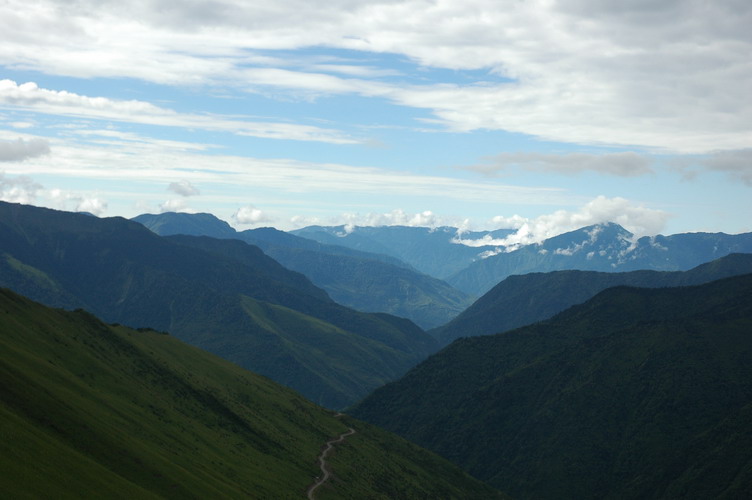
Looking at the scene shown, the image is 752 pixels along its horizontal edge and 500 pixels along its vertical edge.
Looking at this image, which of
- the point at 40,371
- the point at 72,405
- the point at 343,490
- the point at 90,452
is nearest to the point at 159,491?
the point at 90,452

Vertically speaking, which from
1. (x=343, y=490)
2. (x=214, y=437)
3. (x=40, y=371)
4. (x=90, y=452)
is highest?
(x=40, y=371)

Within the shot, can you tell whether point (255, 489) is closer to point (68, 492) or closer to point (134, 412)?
point (134, 412)

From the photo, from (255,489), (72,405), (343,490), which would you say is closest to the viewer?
(72,405)

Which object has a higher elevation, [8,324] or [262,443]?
[8,324]

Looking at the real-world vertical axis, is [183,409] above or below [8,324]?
below

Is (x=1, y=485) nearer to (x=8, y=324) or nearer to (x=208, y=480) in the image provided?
(x=208, y=480)

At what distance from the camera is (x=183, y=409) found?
184 metres

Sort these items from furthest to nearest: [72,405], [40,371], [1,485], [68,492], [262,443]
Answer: [262,443]
[40,371]
[72,405]
[68,492]
[1,485]

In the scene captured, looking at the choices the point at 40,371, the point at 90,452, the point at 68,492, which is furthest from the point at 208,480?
the point at 68,492

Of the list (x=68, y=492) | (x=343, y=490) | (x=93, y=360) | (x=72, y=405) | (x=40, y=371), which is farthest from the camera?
(x=343, y=490)

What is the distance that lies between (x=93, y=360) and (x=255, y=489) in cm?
5396

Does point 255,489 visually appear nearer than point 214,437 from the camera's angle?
Yes

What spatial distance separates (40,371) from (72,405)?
1454 centimetres

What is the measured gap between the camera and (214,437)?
175000 mm
